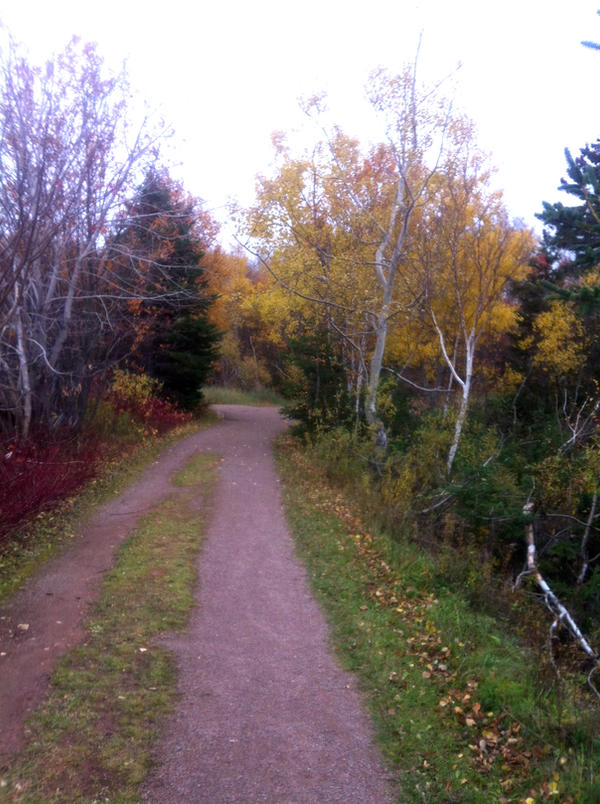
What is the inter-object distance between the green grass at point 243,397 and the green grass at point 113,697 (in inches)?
1039

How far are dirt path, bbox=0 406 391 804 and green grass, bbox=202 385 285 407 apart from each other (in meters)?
25.5

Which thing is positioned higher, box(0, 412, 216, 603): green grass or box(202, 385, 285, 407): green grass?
box(202, 385, 285, 407): green grass

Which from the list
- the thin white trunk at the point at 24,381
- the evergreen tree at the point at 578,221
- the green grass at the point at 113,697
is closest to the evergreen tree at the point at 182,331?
the thin white trunk at the point at 24,381

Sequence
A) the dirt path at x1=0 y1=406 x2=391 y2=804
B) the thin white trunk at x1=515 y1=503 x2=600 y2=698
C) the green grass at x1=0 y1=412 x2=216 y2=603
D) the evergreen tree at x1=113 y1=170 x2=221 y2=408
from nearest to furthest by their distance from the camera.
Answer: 1. the dirt path at x1=0 y1=406 x2=391 y2=804
2. the thin white trunk at x1=515 y1=503 x2=600 y2=698
3. the green grass at x1=0 y1=412 x2=216 y2=603
4. the evergreen tree at x1=113 y1=170 x2=221 y2=408

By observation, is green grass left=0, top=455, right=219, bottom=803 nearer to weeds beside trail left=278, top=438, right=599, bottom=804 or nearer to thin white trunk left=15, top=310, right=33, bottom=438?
weeds beside trail left=278, top=438, right=599, bottom=804

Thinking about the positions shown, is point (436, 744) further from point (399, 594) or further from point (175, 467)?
point (175, 467)

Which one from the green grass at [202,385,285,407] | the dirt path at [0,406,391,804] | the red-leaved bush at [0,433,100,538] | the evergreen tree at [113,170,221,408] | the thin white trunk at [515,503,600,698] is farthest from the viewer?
the green grass at [202,385,285,407]

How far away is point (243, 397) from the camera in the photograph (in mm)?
36750

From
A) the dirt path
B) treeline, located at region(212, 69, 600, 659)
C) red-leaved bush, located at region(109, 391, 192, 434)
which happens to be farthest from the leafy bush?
the dirt path

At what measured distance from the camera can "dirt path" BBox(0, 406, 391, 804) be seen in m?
3.78

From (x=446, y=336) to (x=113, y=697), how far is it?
18.3 m

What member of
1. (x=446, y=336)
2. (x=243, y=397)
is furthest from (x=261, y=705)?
(x=243, y=397)

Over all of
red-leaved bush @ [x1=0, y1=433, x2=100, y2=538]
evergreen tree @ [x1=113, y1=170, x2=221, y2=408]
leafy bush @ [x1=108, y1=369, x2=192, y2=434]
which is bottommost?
red-leaved bush @ [x1=0, y1=433, x2=100, y2=538]

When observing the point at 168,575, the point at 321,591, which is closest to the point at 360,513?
the point at 321,591
